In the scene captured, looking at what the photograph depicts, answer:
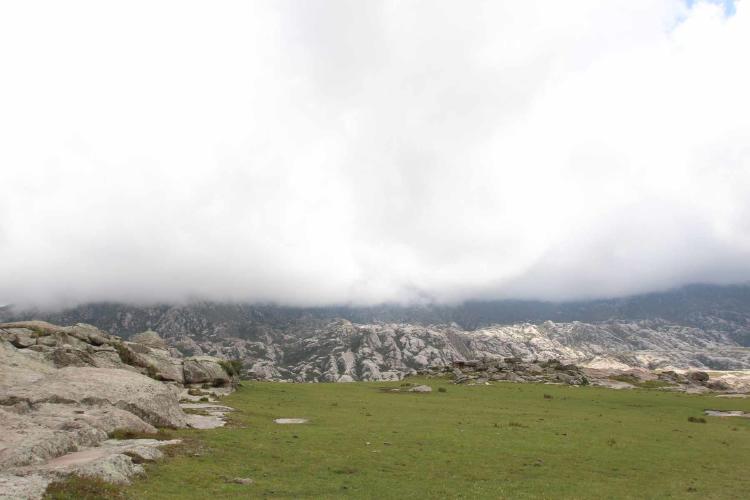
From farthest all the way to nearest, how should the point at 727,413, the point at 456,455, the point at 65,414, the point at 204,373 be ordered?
the point at 204,373 < the point at 727,413 < the point at 456,455 < the point at 65,414

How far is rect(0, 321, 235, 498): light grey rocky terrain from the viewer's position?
21.8 m

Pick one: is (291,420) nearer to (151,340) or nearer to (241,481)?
(241,481)

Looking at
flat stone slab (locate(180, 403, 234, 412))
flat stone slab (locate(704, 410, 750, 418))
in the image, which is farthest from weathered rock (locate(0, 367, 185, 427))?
flat stone slab (locate(704, 410, 750, 418))

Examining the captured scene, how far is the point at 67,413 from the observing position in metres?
30.7

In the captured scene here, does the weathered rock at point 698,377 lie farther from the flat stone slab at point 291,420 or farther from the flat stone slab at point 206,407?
the flat stone slab at point 206,407

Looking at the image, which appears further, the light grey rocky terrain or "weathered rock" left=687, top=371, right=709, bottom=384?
"weathered rock" left=687, top=371, right=709, bottom=384

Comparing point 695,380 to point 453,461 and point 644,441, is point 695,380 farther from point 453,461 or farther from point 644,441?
point 453,461

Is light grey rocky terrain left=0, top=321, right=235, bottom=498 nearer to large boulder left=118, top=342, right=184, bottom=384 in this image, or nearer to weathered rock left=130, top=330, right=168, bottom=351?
large boulder left=118, top=342, right=184, bottom=384

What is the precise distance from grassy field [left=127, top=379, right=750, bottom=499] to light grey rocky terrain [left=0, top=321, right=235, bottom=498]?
9.84 feet

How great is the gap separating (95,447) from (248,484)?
411 inches

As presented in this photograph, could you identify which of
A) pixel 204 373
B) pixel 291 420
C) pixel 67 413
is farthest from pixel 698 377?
pixel 67 413

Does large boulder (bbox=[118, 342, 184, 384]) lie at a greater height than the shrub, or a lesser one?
lesser

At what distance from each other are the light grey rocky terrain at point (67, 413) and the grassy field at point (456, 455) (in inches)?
118

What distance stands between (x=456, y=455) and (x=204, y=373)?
52333 millimetres
